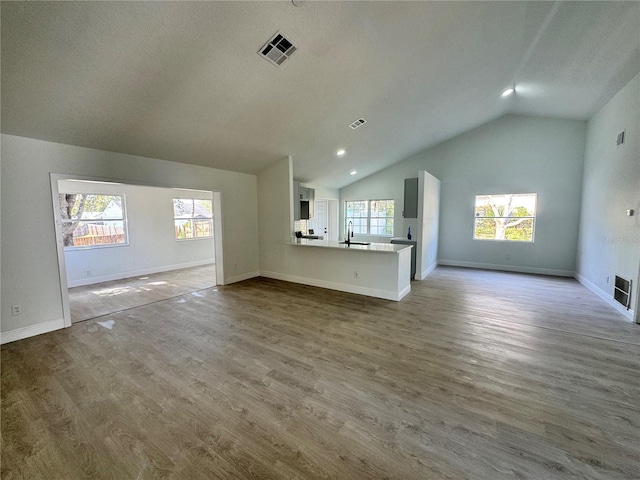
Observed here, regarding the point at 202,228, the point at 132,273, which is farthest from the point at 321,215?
the point at 132,273

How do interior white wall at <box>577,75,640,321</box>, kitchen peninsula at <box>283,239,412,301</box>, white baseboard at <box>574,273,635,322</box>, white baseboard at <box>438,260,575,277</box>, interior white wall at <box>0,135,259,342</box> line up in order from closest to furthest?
interior white wall at <box>0,135,259,342</box>, white baseboard at <box>574,273,635,322</box>, interior white wall at <box>577,75,640,321</box>, kitchen peninsula at <box>283,239,412,301</box>, white baseboard at <box>438,260,575,277</box>

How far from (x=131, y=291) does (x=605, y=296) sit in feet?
28.6

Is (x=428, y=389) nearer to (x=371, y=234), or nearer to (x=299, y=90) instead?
(x=299, y=90)

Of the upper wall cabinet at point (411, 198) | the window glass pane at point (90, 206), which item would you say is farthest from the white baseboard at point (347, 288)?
the window glass pane at point (90, 206)

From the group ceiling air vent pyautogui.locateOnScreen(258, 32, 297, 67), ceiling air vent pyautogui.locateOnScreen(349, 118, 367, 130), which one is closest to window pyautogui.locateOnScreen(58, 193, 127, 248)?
ceiling air vent pyautogui.locateOnScreen(258, 32, 297, 67)

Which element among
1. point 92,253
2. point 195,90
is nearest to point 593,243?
point 195,90

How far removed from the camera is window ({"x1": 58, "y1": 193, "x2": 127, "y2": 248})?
5.41 m

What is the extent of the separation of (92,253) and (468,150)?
971 centimetres

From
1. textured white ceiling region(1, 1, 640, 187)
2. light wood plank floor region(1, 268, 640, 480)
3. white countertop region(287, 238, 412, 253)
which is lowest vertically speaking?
light wood plank floor region(1, 268, 640, 480)

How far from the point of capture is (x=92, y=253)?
18.4 ft

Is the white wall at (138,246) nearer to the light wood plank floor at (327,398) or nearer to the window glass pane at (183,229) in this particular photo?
the window glass pane at (183,229)

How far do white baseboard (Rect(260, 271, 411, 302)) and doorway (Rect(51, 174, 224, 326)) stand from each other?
1463 millimetres

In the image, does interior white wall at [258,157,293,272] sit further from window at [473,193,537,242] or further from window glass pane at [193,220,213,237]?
window at [473,193,537,242]

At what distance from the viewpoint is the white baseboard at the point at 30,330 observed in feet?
9.82
